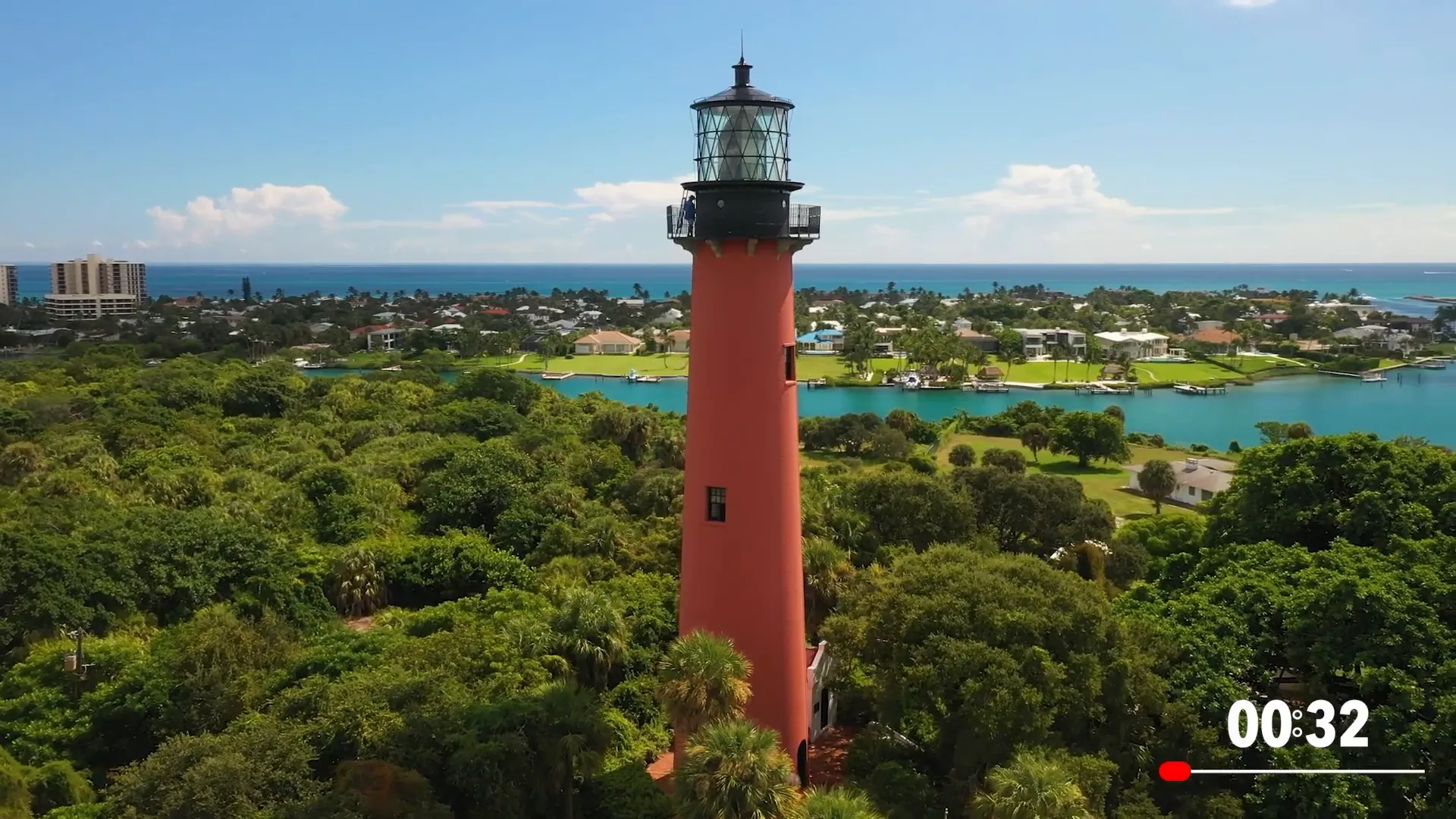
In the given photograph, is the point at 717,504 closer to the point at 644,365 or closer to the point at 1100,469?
the point at 1100,469

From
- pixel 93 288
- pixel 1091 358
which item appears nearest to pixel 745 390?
pixel 1091 358

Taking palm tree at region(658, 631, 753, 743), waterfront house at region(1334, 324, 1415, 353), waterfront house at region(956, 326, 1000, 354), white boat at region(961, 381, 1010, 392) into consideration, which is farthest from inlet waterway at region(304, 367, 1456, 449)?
palm tree at region(658, 631, 753, 743)

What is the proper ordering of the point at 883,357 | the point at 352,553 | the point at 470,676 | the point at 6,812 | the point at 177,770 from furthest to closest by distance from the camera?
the point at 883,357 < the point at 352,553 < the point at 470,676 < the point at 6,812 < the point at 177,770

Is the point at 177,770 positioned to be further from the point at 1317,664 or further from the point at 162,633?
the point at 1317,664

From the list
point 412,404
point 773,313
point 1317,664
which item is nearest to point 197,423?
point 412,404

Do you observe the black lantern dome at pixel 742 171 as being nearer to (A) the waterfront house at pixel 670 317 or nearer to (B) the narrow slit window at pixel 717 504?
(B) the narrow slit window at pixel 717 504

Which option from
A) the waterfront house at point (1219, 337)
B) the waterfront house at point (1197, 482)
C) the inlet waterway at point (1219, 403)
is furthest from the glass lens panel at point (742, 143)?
the waterfront house at point (1219, 337)
